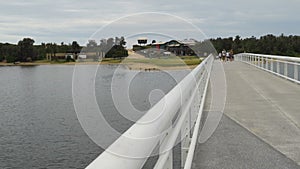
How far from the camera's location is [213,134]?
24.3 feet

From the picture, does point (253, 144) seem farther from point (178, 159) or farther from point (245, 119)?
point (245, 119)

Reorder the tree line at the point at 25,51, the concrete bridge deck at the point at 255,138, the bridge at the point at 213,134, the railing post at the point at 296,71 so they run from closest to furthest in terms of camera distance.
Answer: the bridge at the point at 213,134
the concrete bridge deck at the point at 255,138
the railing post at the point at 296,71
the tree line at the point at 25,51

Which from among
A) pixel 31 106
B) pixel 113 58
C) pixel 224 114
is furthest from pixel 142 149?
pixel 31 106

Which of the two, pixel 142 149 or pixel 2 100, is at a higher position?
pixel 142 149

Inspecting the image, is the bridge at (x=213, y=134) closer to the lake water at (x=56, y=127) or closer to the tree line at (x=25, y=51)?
the lake water at (x=56, y=127)

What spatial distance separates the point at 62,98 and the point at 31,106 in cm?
→ 385

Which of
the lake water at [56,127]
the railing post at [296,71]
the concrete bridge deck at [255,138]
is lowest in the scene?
the lake water at [56,127]

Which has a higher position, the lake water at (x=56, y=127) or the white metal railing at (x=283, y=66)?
the white metal railing at (x=283, y=66)

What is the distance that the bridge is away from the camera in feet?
7.03

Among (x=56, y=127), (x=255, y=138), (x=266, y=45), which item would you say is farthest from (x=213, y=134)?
(x=266, y=45)

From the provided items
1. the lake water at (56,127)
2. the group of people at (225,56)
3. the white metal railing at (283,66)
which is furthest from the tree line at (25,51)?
the white metal railing at (283,66)

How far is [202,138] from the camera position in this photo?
7121 millimetres

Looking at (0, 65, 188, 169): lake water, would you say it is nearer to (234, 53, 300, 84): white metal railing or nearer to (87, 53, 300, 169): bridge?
(87, 53, 300, 169): bridge

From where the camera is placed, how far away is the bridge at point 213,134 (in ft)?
7.03
